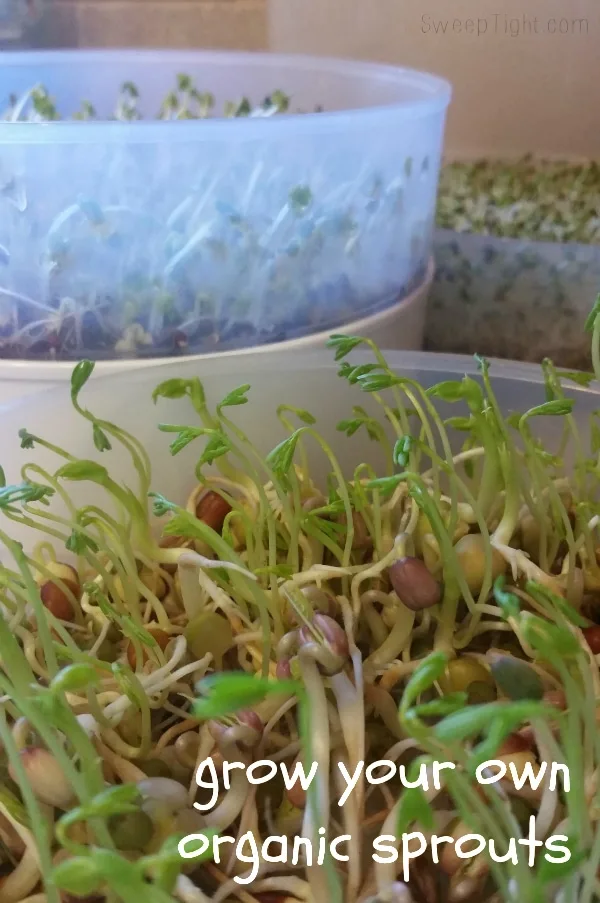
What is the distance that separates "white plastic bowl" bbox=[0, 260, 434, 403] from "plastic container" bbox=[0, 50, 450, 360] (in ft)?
0.04

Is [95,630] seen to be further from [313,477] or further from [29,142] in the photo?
[29,142]

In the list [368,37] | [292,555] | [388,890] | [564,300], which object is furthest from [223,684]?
[368,37]

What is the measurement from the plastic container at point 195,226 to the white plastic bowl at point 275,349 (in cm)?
1

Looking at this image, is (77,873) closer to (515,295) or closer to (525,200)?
(515,295)

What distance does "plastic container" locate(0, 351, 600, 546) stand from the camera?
55 cm

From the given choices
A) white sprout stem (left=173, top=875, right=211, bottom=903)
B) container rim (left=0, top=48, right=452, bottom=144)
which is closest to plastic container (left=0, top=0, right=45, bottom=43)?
container rim (left=0, top=48, right=452, bottom=144)

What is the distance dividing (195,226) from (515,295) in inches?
16.9

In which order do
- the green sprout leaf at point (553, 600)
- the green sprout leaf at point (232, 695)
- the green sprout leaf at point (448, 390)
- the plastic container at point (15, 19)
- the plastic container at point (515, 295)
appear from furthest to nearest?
the plastic container at point (15, 19)
the plastic container at point (515, 295)
the green sprout leaf at point (448, 390)
the green sprout leaf at point (553, 600)
the green sprout leaf at point (232, 695)

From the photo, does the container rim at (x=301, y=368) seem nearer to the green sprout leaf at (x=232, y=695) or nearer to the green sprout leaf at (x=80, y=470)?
the green sprout leaf at (x=80, y=470)

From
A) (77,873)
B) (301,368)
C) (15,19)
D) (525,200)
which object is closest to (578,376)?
(301,368)

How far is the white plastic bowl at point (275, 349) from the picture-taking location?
583 mm

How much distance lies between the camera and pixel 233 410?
61cm

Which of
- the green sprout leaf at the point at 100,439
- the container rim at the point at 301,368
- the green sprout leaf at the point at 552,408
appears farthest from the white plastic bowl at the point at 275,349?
the green sprout leaf at the point at 552,408

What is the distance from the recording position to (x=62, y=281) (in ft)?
1.94
